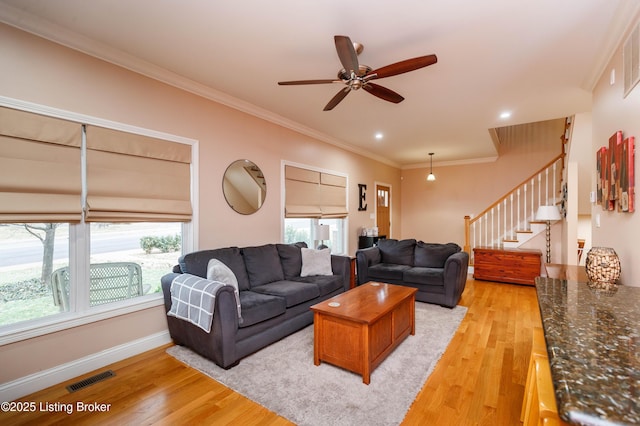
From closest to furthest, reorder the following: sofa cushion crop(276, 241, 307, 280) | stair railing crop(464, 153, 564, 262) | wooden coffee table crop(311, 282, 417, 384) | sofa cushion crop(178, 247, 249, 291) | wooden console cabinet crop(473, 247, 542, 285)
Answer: wooden coffee table crop(311, 282, 417, 384), sofa cushion crop(178, 247, 249, 291), sofa cushion crop(276, 241, 307, 280), wooden console cabinet crop(473, 247, 542, 285), stair railing crop(464, 153, 564, 262)

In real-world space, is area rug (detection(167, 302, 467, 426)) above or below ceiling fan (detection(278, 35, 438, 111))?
below

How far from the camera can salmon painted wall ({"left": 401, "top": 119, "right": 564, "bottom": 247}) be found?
653 centimetres

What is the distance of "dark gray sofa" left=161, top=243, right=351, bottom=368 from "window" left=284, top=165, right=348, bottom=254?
2.38 ft

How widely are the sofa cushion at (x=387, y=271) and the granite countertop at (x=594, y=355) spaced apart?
3.03 m

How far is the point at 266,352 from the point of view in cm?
275

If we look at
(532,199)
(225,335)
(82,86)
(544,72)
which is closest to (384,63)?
(544,72)

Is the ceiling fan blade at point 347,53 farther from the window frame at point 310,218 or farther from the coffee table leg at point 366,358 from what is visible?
the window frame at point 310,218

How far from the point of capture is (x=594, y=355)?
823 millimetres

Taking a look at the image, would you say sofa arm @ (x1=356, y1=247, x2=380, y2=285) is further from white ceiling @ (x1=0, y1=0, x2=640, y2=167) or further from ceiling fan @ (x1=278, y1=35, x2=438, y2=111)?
ceiling fan @ (x1=278, y1=35, x2=438, y2=111)

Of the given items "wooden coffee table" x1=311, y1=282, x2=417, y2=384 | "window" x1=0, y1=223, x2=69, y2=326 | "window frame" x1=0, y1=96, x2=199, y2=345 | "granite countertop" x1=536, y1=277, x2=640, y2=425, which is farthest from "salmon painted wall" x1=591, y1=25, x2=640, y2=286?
"window" x1=0, y1=223, x2=69, y2=326

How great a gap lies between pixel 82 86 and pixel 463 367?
409 centimetres

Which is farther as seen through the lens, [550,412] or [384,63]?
[384,63]

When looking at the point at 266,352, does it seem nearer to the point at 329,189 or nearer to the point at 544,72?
the point at 329,189

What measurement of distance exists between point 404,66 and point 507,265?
496 centimetres
